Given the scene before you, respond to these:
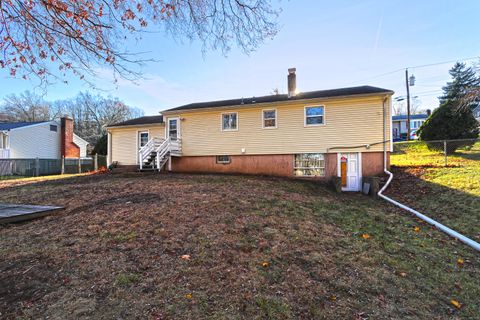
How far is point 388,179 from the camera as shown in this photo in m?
11.0

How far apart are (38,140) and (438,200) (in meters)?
30.8

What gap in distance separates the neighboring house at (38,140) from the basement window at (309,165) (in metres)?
24.8

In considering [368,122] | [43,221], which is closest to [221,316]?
[43,221]

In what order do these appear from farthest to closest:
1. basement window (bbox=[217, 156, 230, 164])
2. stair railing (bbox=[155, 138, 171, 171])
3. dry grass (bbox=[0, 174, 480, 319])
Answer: basement window (bbox=[217, 156, 230, 164]), stair railing (bbox=[155, 138, 171, 171]), dry grass (bbox=[0, 174, 480, 319])

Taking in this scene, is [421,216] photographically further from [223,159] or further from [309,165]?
[223,159]

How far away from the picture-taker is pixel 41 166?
21422 mm

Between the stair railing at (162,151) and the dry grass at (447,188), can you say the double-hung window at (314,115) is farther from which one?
the stair railing at (162,151)

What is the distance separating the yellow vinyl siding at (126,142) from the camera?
56.0 feet

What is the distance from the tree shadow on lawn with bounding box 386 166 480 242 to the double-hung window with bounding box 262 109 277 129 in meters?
6.11

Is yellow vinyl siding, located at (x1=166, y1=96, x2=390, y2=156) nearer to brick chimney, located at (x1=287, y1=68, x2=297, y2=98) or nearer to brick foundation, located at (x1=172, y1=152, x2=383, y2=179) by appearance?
brick foundation, located at (x1=172, y1=152, x2=383, y2=179)

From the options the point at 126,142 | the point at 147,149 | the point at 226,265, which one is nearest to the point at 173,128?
the point at 147,149

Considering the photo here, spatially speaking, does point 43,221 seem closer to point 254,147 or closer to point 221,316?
point 221,316

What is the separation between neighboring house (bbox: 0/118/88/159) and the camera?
2261 cm

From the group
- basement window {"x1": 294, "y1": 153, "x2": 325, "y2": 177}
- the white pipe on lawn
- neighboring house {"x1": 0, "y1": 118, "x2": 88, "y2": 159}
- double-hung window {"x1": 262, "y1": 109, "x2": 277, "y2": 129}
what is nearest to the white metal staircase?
double-hung window {"x1": 262, "y1": 109, "x2": 277, "y2": 129}
